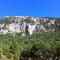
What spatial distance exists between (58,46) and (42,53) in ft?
10.2

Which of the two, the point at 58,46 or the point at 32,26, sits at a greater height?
the point at 32,26

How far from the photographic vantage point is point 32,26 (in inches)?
5153

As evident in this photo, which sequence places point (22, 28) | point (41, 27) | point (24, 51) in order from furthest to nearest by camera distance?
point (22, 28) → point (41, 27) → point (24, 51)

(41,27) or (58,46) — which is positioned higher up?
(41,27)

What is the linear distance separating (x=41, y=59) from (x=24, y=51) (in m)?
5.59

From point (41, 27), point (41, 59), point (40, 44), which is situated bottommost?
point (41, 59)

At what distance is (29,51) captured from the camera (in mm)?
43906

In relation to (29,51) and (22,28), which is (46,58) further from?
(22,28)

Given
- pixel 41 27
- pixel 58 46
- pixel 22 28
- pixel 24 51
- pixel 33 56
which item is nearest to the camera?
pixel 58 46

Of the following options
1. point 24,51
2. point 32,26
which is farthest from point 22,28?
point 24,51

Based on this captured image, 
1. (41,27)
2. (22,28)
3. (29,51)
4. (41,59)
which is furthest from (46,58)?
(22,28)

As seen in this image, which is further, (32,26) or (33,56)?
(32,26)

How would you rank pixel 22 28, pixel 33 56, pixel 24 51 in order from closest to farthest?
1. pixel 33 56
2. pixel 24 51
3. pixel 22 28

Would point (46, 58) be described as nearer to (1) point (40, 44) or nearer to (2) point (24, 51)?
(1) point (40, 44)
